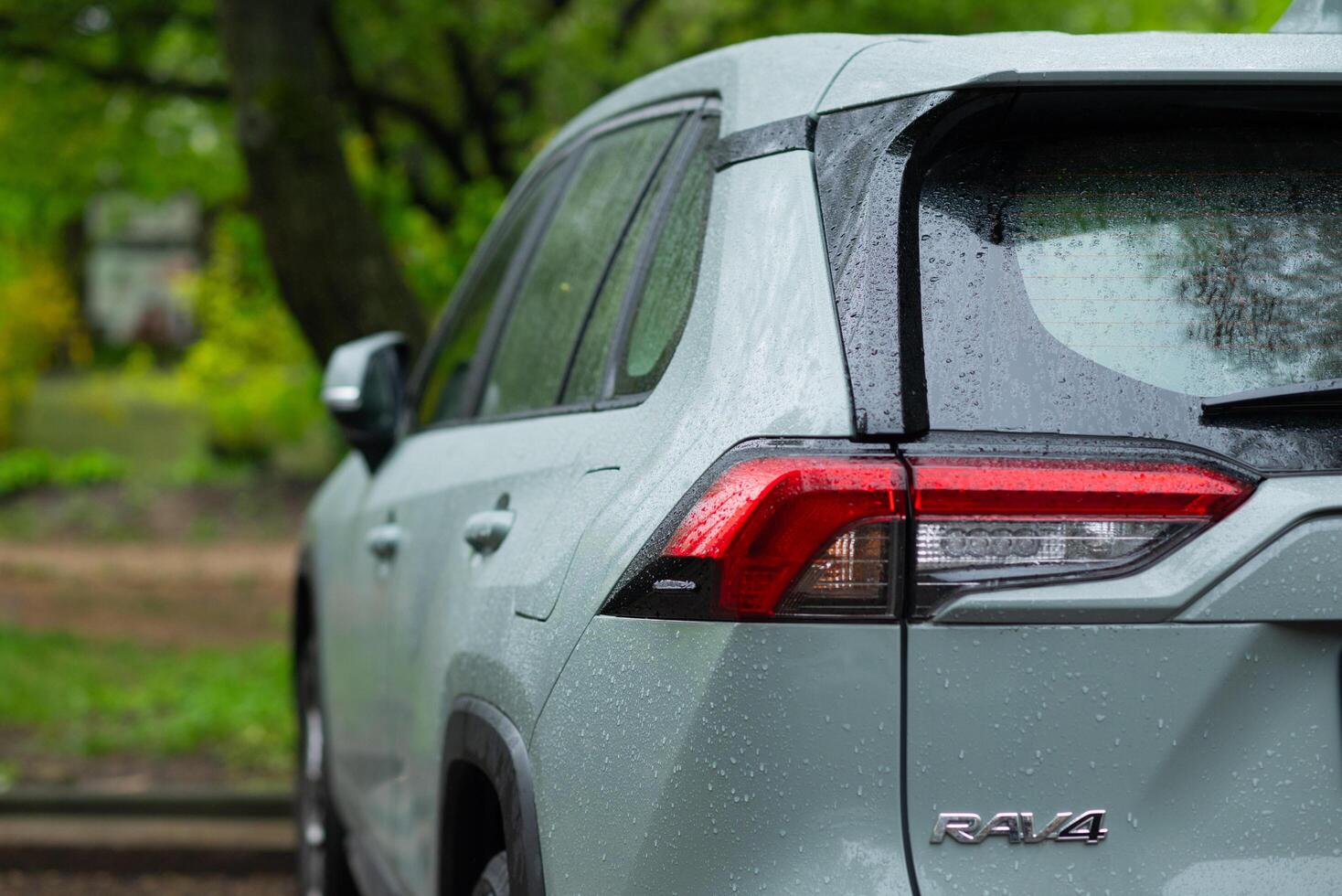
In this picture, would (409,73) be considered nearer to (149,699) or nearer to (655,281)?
(149,699)

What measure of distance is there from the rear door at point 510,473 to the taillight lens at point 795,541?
1.04 feet

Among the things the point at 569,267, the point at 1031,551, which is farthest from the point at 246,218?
the point at 1031,551

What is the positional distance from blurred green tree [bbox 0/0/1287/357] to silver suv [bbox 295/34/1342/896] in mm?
4828

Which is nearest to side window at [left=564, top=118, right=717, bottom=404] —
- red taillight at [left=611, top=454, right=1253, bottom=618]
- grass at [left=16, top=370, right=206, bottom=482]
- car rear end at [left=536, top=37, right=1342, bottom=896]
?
car rear end at [left=536, top=37, right=1342, bottom=896]

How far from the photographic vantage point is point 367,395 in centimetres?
363

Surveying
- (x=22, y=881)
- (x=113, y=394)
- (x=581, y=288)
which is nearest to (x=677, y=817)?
(x=581, y=288)

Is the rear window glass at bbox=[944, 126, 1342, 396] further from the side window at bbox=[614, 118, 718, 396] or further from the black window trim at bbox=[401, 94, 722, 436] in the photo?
the black window trim at bbox=[401, 94, 722, 436]

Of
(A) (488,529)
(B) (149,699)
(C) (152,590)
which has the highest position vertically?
(A) (488,529)

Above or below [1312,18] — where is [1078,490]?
below

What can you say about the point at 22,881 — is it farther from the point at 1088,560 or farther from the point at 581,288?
the point at 1088,560

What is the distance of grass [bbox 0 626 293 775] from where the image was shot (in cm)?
689

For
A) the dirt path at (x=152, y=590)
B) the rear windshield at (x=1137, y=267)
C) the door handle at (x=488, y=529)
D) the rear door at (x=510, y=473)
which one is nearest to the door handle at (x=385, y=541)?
the rear door at (x=510, y=473)

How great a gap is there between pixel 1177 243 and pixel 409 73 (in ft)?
32.5

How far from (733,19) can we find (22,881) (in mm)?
6286
